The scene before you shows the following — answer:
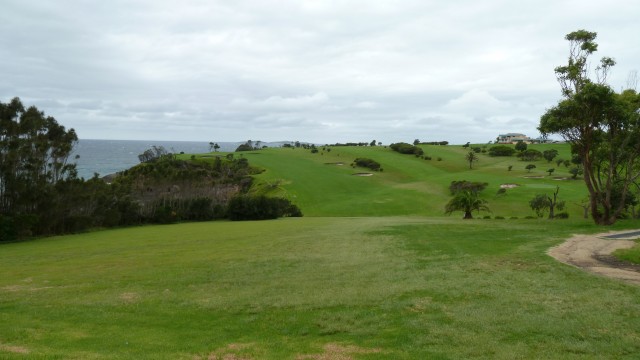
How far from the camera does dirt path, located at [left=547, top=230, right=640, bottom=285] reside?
54.8ft

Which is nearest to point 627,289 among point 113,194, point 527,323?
point 527,323

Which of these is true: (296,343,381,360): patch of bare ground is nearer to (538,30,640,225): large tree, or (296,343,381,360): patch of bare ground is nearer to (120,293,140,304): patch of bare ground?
(120,293,140,304): patch of bare ground

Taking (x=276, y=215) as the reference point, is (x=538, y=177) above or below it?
above

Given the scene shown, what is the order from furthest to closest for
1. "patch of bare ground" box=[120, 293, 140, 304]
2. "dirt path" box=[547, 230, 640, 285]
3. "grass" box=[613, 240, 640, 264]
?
"grass" box=[613, 240, 640, 264] < "dirt path" box=[547, 230, 640, 285] < "patch of bare ground" box=[120, 293, 140, 304]

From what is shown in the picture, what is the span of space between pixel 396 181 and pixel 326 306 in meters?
94.3

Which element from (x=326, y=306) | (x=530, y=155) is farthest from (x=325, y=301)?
(x=530, y=155)

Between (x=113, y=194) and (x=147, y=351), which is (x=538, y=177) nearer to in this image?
(x=113, y=194)

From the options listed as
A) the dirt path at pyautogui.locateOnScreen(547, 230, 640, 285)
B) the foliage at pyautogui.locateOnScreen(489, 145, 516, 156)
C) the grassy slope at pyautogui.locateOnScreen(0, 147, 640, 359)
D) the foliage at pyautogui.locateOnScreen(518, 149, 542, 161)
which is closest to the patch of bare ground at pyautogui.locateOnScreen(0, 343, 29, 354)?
the grassy slope at pyautogui.locateOnScreen(0, 147, 640, 359)

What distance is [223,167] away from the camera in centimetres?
10731

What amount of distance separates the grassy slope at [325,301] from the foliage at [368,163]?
8824 centimetres

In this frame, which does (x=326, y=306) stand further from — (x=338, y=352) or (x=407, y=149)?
(x=407, y=149)

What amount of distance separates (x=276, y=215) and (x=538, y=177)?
5888cm

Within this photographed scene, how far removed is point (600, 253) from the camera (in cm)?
2064

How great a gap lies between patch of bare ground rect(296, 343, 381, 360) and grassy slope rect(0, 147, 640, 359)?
7cm
